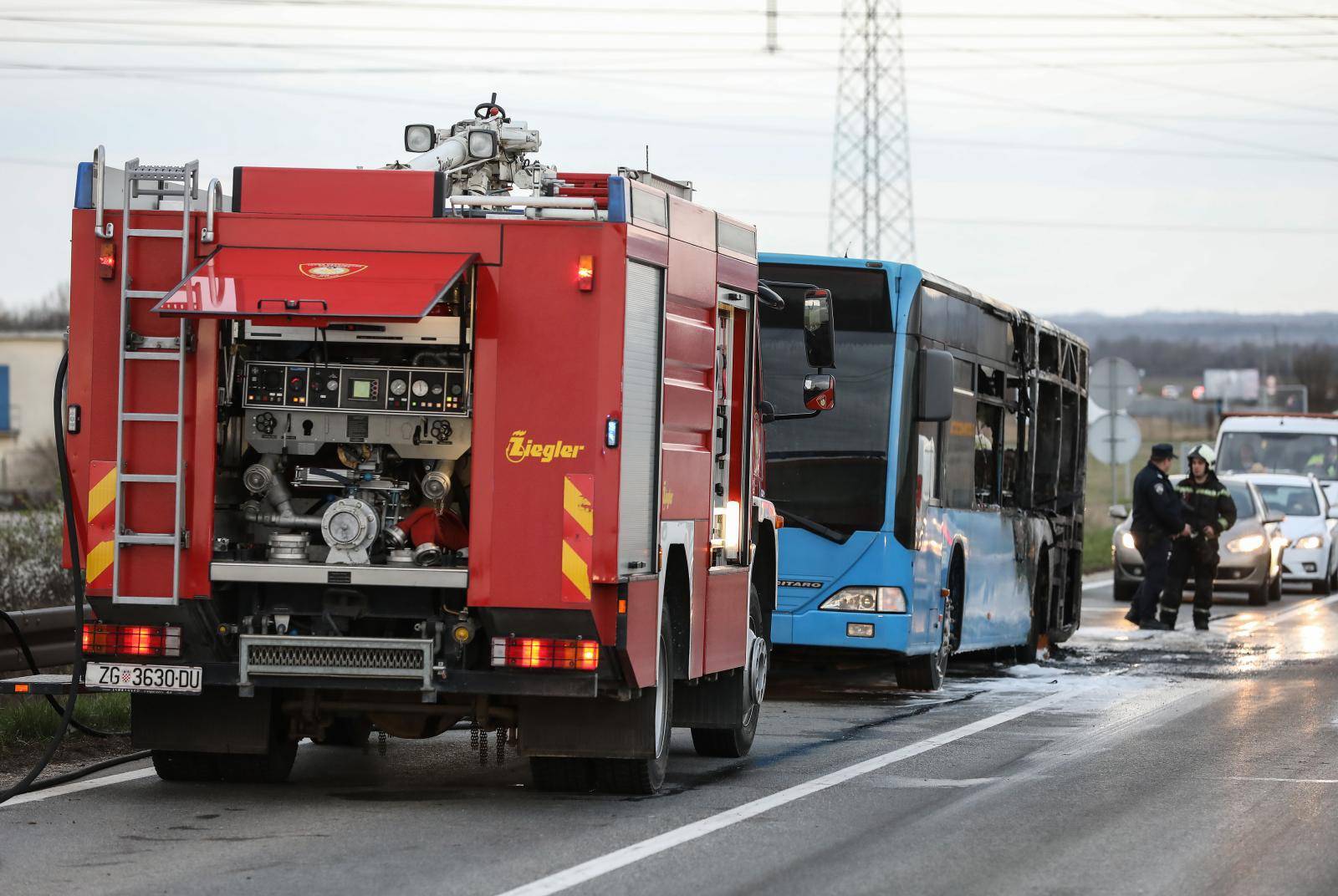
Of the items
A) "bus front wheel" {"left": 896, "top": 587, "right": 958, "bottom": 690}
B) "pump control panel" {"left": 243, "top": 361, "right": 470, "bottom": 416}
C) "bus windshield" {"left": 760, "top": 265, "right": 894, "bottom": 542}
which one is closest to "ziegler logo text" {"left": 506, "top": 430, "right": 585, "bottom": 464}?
"pump control panel" {"left": 243, "top": 361, "right": 470, "bottom": 416}

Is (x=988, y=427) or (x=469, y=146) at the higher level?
(x=469, y=146)

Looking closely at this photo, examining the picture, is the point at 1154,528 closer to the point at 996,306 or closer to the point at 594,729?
the point at 996,306

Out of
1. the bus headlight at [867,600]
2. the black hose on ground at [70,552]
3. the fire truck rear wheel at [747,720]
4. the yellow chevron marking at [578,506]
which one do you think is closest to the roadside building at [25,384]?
the bus headlight at [867,600]

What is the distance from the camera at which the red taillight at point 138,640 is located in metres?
9.43

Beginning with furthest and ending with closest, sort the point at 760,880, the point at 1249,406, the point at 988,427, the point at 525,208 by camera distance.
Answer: the point at 1249,406 < the point at 988,427 < the point at 525,208 < the point at 760,880

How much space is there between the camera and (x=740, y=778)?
1085 centimetres

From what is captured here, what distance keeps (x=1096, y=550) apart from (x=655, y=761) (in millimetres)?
31697

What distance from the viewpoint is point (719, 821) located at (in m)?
9.34

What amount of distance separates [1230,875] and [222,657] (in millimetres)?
4365

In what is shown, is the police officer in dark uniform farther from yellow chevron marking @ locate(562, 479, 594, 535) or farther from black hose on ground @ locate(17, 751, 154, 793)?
yellow chevron marking @ locate(562, 479, 594, 535)

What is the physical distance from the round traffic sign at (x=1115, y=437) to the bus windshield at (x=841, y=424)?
16643mm

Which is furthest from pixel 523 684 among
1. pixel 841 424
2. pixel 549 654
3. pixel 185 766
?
pixel 841 424

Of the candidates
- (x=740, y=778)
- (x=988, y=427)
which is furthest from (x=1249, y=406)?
(x=740, y=778)

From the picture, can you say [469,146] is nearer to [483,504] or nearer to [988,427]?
[483,504]
